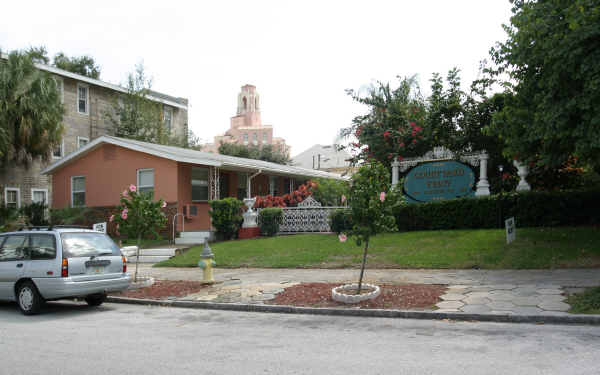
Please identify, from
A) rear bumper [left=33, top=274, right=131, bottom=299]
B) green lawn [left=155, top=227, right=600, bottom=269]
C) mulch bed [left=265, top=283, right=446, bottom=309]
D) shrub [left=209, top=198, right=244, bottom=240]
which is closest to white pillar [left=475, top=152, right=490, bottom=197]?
green lawn [left=155, top=227, right=600, bottom=269]

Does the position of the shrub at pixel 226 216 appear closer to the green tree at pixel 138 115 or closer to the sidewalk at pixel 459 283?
the sidewalk at pixel 459 283

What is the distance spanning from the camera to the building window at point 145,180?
20212 millimetres

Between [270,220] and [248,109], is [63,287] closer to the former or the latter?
[270,220]

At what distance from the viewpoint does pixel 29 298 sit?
8875mm

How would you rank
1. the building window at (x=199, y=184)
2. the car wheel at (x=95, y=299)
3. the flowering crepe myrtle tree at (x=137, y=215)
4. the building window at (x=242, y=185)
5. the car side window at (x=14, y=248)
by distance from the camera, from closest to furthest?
the car side window at (x=14, y=248) → the car wheel at (x=95, y=299) → the flowering crepe myrtle tree at (x=137, y=215) → the building window at (x=199, y=184) → the building window at (x=242, y=185)

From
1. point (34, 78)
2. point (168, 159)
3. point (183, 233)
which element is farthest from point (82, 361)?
point (34, 78)

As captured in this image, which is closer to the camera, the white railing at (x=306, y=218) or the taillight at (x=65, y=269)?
the taillight at (x=65, y=269)

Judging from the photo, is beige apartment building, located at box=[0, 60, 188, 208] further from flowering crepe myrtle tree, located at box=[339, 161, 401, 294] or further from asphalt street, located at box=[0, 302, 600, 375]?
flowering crepe myrtle tree, located at box=[339, 161, 401, 294]

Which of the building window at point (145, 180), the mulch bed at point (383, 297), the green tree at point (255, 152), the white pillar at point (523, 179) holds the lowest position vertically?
the mulch bed at point (383, 297)

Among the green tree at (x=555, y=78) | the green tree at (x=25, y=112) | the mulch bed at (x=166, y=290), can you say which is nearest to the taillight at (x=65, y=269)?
the mulch bed at (x=166, y=290)

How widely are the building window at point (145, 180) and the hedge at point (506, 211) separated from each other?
10.1 meters

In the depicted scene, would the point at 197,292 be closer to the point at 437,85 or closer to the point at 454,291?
the point at 454,291

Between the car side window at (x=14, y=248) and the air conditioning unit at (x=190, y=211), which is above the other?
the air conditioning unit at (x=190, y=211)

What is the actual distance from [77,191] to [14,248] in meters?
13.5
